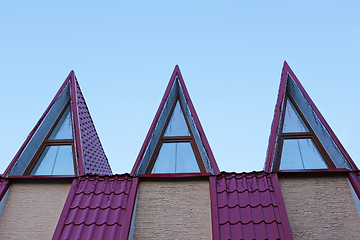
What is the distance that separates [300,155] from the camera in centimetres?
730

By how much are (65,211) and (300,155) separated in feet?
15.4

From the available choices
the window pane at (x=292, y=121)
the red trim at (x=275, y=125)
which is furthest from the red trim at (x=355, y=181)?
the window pane at (x=292, y=121)

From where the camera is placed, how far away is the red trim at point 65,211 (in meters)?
5.76

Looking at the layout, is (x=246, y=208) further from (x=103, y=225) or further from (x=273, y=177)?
(x=103, y=225)

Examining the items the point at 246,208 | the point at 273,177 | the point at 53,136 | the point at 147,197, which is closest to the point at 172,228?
the point at 147,197

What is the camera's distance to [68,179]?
696 centimetres

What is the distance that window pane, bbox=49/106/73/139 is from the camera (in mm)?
8281

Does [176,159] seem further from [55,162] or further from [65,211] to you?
[55,162]

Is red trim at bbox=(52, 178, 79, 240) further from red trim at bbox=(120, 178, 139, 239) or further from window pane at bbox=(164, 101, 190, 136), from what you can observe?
window pane at bbox=(164, 101, 190, 136)

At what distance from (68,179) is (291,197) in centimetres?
423

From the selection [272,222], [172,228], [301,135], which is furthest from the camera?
[301,135]

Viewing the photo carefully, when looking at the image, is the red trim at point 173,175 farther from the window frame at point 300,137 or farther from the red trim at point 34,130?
the red trim at point 34,130

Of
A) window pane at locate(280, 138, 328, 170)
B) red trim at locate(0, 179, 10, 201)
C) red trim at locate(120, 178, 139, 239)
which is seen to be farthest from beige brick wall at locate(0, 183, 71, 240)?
window pane at locate(280, 138, 328, 170)

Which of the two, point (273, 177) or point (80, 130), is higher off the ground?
point (80, 130)
